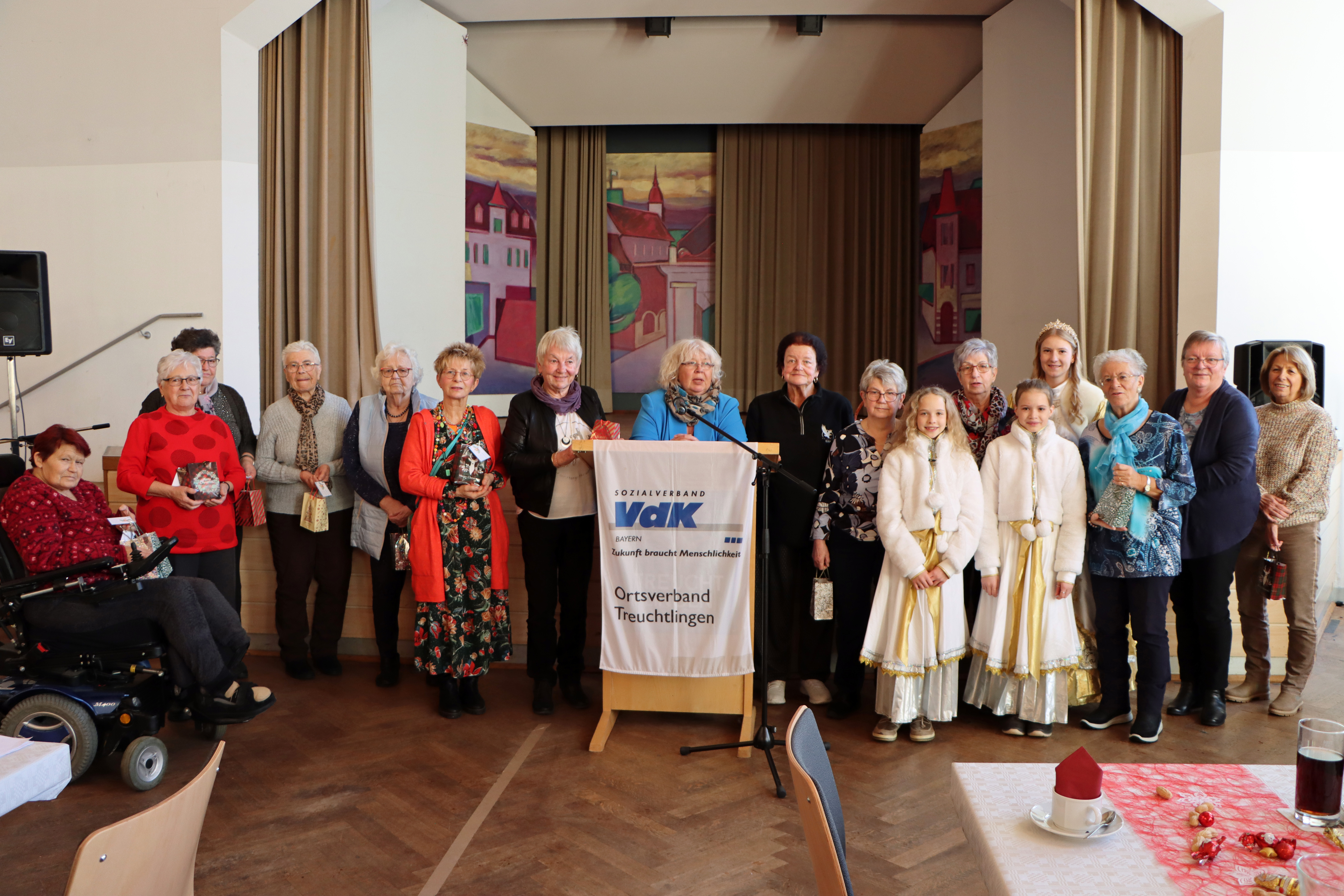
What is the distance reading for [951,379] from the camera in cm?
902

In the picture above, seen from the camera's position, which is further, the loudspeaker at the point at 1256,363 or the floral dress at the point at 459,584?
the loudspeaker at the point at 1256,363

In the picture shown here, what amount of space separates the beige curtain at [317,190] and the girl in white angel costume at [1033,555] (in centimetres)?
435

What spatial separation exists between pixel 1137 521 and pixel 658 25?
624 centimetres

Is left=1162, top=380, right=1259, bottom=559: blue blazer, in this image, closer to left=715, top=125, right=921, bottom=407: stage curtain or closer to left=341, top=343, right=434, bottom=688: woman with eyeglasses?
left=341, top=343, right=434, bottom=688: woman with eyeglasses

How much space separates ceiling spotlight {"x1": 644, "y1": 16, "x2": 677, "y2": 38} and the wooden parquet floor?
6.04 m

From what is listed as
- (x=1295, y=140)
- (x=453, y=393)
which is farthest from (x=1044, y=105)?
(x=453, y=393)

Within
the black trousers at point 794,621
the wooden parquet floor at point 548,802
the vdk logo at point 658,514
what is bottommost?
the wooden parquet floor at point 548,802

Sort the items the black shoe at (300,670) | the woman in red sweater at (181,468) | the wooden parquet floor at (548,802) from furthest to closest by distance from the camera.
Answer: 1. the black shoe at (300,670)
2. the woman in red sweater at (181,468)
3. the wooden parquet floor at (548,802)

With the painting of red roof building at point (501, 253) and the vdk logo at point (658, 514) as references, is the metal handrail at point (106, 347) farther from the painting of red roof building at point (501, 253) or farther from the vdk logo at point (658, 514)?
the vdk logo at point (658, 514)

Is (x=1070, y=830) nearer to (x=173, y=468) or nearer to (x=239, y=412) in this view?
(x=173, y=468)

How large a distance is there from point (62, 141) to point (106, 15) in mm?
818

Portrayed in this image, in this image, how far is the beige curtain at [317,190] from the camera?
618 centimetres

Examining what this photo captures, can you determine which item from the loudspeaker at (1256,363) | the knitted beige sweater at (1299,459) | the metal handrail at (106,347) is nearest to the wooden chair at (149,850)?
the knitted beige sweater at (1299,459)

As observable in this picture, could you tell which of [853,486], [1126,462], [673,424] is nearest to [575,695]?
[673,424]
